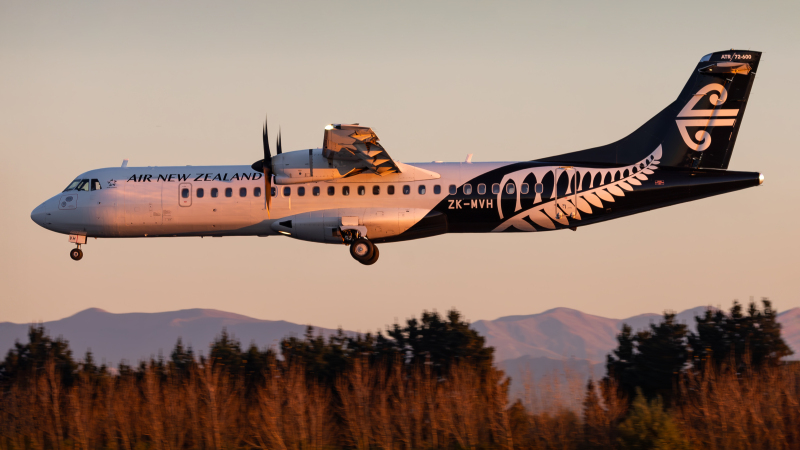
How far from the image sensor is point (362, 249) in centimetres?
2561

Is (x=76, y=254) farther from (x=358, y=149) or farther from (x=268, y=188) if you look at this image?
(x=358, y=149)

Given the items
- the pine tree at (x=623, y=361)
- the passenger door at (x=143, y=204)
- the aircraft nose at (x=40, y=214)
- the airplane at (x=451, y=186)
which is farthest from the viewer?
the pine tree at (x=623, y=361)

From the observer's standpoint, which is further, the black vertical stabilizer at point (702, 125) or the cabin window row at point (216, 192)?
the cabin window row at point (216, 192)

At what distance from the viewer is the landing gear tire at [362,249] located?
84.0 ft

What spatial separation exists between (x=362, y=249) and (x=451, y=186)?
11.5 ft

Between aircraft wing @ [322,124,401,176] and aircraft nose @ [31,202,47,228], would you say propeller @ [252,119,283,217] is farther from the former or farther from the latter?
aircraft nose @ [31,202,47,228]

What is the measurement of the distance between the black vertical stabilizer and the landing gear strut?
54.7 ft

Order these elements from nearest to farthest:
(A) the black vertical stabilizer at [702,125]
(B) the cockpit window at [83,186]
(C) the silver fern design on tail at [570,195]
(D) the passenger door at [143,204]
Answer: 1. (C) the silver fern design on tail at [570,195]
2. (A) the black vertical stabilizer at [702,125]
3. (D) the passenger door at [143,204]
4. (B) the cockpit window at [83,186]

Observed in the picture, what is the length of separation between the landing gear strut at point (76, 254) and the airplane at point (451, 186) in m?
2.00

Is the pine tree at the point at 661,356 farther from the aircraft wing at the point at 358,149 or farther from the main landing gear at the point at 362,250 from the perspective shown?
the aircraft wing at the point at 358,149

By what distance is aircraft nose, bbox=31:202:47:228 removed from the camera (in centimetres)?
2800

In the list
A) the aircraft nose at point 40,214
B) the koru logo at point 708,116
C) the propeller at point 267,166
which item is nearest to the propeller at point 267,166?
the propeller at point 267,166

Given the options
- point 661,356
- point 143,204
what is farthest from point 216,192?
point 661,356

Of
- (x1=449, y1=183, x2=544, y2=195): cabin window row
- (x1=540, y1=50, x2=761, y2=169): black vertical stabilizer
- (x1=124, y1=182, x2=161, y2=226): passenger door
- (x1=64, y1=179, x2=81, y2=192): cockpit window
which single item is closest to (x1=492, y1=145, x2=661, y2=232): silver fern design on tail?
(x1=449, y1=183, x2=544, y2=195): cabin window row
